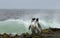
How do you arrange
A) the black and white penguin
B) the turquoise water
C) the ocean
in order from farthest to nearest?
the ocean
the turquoise water
the black and white penguin

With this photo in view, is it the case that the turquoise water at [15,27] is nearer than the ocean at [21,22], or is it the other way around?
the turquoise water at [15,27]

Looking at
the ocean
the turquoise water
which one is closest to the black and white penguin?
the ocean

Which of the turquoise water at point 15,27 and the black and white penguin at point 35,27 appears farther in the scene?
the turquoise water at point 15,27

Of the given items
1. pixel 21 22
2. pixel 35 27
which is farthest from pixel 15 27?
pixel 35 27

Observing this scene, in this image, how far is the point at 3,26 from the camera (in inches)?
472

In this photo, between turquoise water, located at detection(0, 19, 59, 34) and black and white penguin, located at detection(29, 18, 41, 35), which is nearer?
black and white penguin, located at detection(29, 18, 41, 35)

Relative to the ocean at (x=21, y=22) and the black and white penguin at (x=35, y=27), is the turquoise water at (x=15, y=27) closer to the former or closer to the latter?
the ocean at (x=21, y=22)

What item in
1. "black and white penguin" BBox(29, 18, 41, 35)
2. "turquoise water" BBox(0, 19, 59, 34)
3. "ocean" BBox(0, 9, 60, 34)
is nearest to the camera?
"black and white penguin" BBox(29, 18, 41, 35)

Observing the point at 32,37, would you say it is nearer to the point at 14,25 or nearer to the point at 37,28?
the point at 37,28

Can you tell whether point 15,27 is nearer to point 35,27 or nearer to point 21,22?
point 21,22

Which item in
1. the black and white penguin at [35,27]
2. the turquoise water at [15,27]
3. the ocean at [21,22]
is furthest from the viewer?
the ocean at [21,22]

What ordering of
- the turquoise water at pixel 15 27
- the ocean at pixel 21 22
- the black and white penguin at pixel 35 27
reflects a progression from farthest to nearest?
the ocean at pixel 21 22
the turquoise water at pixel 15 27
the black and white penguin at pixel 35 27

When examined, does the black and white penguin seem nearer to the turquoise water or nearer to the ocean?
the ocean

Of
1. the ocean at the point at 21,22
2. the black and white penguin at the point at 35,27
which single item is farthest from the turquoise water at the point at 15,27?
the black and white penguin at the point at 35,27
